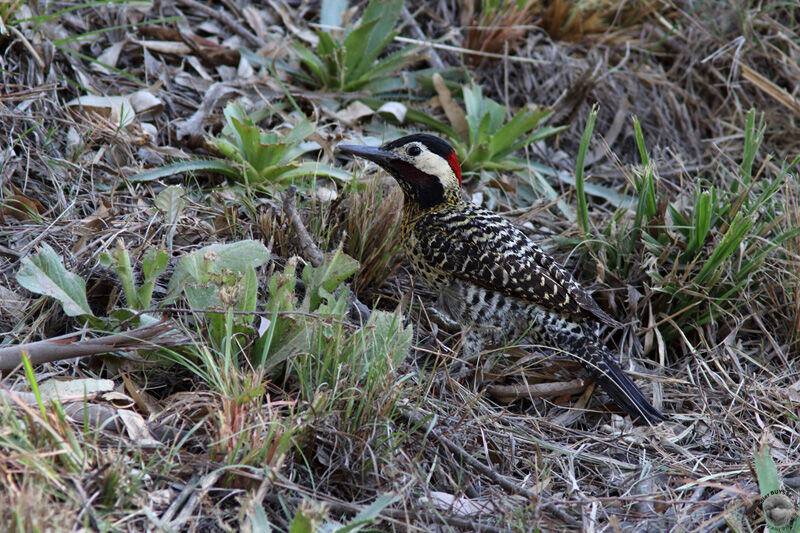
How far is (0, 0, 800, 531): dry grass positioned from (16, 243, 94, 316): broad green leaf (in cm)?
16

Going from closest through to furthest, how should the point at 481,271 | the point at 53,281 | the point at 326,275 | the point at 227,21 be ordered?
the point at 53,281 → the point at 326,275 → the point at 481,271 → the point at 227,21

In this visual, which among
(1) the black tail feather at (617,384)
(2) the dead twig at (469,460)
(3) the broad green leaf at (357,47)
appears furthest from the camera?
(3) the broad green leaf at (357,47)

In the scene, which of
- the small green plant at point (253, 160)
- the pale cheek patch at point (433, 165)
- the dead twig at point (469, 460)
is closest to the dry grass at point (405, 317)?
the dead twig at point (469, 460)

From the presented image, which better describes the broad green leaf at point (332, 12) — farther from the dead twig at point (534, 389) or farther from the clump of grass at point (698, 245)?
the dead twig at point (534, 389)

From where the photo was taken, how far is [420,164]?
3.75 metres

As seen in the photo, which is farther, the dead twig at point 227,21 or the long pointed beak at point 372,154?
the dead twig at point 227,21

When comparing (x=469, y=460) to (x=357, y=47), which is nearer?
(x=469, y=460)

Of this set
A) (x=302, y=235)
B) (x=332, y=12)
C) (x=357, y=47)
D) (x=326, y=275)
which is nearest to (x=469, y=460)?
(x=326, y=275)

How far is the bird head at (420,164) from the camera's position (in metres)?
3.73

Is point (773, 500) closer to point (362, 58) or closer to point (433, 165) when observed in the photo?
point (433, 165)

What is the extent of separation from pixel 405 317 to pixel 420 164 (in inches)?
33.0

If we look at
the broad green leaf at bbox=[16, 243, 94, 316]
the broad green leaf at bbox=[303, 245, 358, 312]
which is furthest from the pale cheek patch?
the broad green leaf at bbox=[16, 243, 94, 316]

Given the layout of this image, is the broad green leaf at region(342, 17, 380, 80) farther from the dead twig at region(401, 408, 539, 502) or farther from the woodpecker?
the dead twig at region(401, 408, 539, 502)

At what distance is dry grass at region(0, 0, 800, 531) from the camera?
7.64ft
